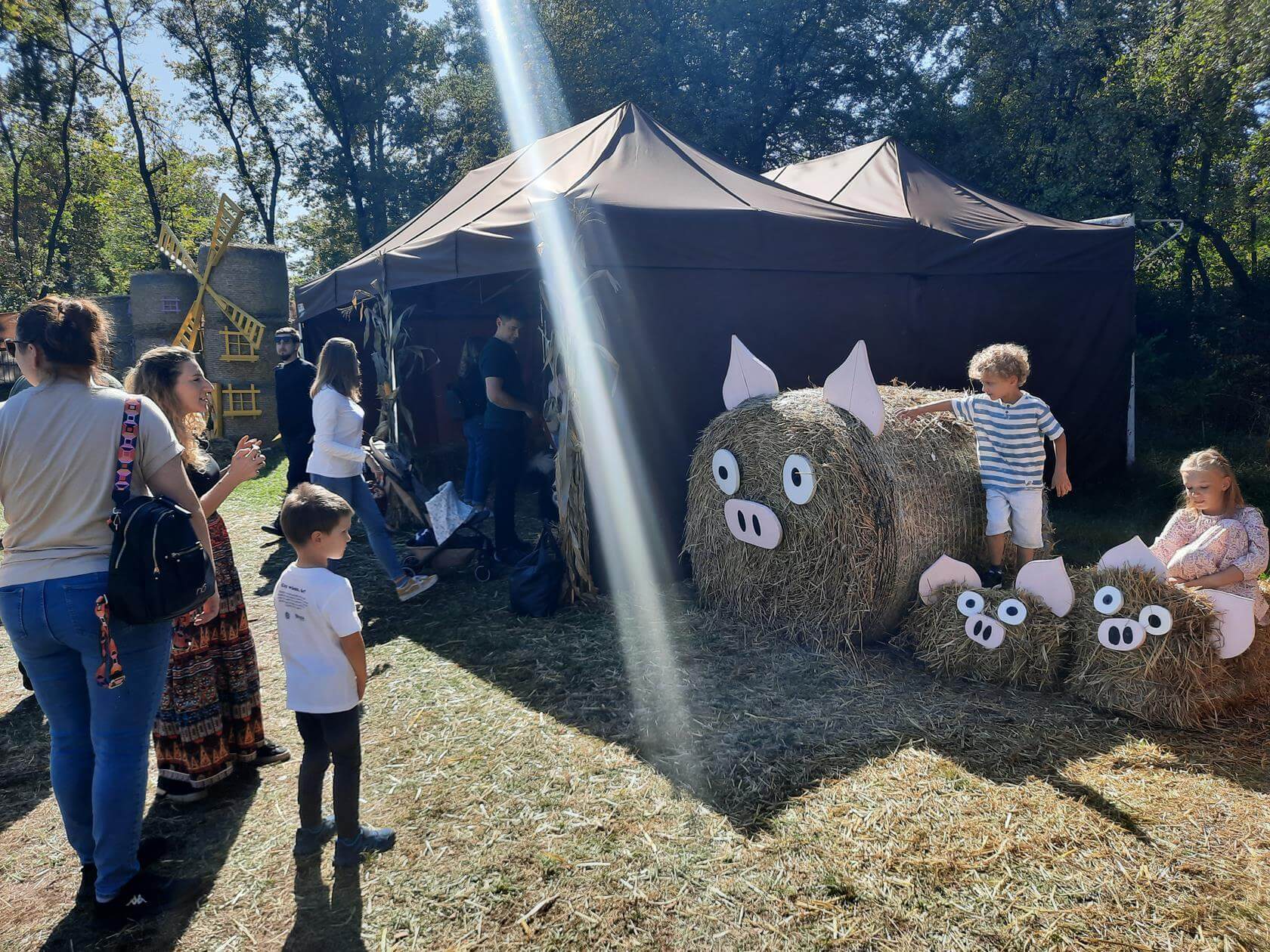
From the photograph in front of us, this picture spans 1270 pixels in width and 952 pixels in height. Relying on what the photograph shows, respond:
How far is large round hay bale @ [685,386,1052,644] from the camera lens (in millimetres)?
3998

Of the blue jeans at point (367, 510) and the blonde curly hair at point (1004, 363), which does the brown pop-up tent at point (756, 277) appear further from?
the blonde curly hair at point (1004, 363)

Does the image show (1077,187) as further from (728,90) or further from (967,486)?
(967,486)

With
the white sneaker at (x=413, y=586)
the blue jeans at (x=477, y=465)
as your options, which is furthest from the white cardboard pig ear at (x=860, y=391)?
the white sneaker at (x=413, y=586)

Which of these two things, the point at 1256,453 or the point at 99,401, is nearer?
the point at 99,401

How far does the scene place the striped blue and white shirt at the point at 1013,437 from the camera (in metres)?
4.07

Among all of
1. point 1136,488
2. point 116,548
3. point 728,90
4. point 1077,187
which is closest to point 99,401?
point 116,548

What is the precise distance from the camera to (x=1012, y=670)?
3703mm

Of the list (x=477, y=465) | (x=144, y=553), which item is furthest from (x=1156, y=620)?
(x=477, y=465)

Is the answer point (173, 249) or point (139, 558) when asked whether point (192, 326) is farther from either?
point (139, 558)

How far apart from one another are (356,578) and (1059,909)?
510 cm

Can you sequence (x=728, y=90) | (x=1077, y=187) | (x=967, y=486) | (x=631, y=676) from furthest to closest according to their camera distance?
(x=728, y=90), (x=1077, y=187), (x=967, y=486), (x=631, y=676)

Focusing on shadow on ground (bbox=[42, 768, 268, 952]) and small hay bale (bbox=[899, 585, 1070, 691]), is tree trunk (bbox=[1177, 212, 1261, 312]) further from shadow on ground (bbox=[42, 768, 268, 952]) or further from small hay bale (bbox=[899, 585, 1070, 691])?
shadow on ground (bbox=[42, 768, 268, 952])

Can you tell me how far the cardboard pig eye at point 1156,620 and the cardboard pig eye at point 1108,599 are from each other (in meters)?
0.09

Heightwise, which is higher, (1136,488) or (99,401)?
(99,401)
